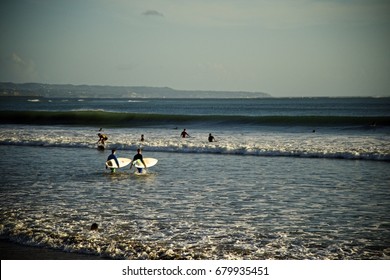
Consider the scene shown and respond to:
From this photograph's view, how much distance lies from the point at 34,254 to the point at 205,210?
462 cm

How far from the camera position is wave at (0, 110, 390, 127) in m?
50.2

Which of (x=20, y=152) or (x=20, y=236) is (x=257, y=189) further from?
(x=20, y=152)

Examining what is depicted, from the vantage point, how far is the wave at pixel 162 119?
50.2 meters

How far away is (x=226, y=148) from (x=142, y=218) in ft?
49.0

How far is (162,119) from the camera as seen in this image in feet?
191

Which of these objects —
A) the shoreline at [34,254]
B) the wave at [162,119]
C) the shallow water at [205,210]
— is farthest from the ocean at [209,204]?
the wave at [162,119]

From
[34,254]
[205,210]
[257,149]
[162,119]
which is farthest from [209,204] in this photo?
[162,119]

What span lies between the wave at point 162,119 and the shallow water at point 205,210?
30.9 m

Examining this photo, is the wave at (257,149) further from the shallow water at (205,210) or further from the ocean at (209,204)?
the shallow water at (205,210)

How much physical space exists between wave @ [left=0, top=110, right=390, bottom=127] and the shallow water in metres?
30.9

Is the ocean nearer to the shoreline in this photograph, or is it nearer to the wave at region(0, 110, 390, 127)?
the shoreline

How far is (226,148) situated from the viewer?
25.7 metres

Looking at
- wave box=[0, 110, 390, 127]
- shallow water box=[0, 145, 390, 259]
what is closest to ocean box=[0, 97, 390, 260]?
shallow water box=[0, 145, 390, 259]

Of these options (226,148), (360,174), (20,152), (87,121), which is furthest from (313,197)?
(87,121)
